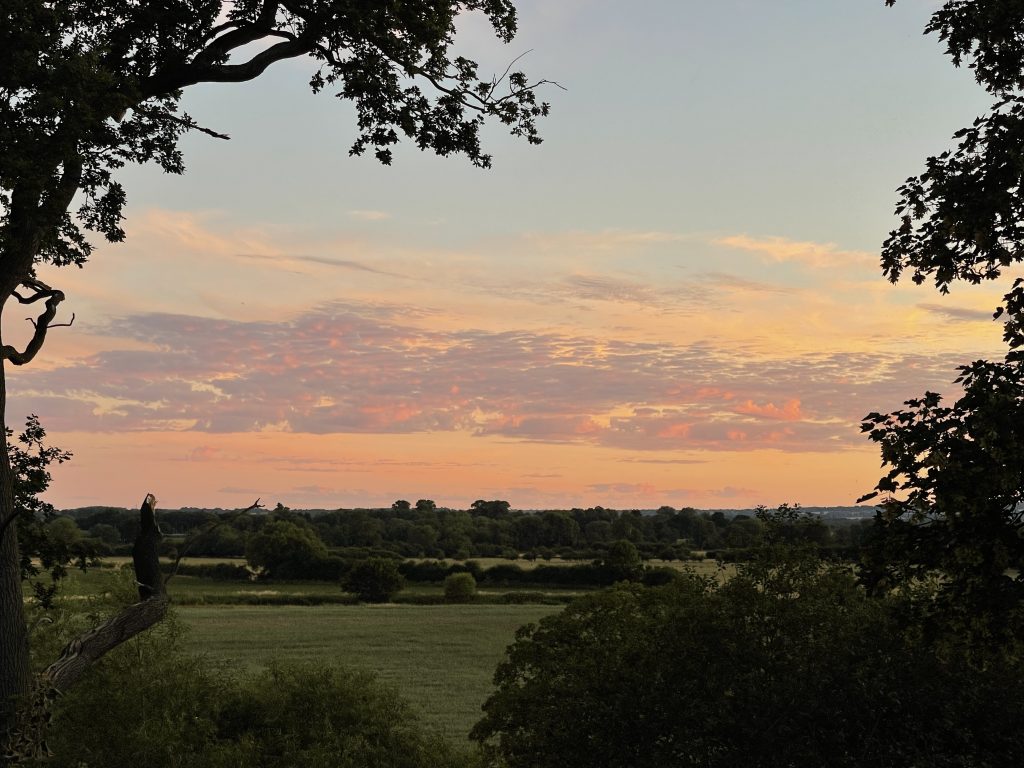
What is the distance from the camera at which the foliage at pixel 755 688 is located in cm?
2489

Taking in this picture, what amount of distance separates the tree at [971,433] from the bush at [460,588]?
93.0m

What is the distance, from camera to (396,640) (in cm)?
8506

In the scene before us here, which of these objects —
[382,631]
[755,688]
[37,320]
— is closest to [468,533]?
[382,631]

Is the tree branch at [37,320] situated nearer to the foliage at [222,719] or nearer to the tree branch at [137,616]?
the tree branch at [137,616]

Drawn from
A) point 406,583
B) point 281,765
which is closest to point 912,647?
point 281,765

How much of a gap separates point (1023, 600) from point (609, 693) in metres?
14.5

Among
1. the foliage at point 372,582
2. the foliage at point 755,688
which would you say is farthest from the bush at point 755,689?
the foliage at point 372,582

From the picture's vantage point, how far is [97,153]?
19.2m

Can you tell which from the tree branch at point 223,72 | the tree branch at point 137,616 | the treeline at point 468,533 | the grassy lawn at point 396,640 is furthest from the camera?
the treeline at point 468,533

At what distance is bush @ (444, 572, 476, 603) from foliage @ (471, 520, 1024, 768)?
77.1 metres

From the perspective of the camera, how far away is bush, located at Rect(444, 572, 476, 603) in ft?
352

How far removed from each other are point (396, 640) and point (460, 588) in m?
23.1

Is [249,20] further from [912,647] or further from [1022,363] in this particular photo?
[912,647]

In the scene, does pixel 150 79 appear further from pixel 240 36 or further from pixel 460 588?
pixel 460 588
